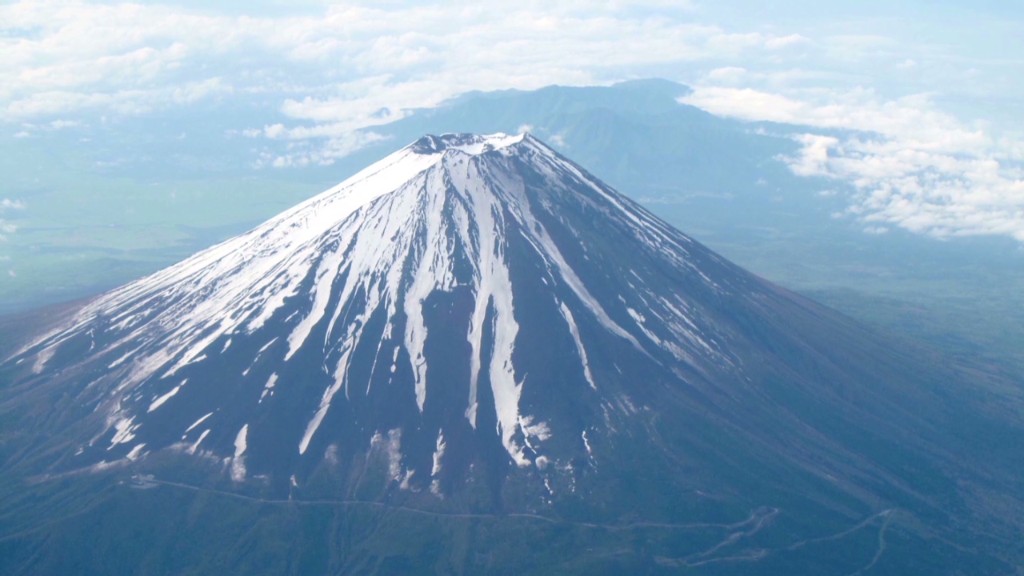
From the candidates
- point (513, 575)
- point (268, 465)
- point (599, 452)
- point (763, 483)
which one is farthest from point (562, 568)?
point (268, 465)

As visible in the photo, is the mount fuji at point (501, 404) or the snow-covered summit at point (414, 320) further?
the snow-covered summit at point (414, 320)

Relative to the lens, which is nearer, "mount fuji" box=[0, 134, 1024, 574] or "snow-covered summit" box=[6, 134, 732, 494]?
"mount fuji" box=[0, 134, 1024, 574]

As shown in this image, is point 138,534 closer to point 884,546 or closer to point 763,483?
point 763,483

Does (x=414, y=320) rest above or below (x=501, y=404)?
above

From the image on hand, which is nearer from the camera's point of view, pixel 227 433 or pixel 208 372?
pixel 227 433

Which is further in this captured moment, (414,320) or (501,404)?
(414,320)

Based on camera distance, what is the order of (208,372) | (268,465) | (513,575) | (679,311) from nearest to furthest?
(513,575)
(268,465)
(208,372)
(679,311)

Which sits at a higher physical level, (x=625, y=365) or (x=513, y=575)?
(x=625, y=365)

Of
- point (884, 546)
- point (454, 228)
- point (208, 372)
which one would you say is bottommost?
point (884, 546)
